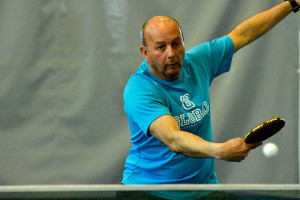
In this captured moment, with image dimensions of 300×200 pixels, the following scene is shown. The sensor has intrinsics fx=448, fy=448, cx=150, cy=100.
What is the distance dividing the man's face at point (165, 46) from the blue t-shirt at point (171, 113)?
0.07 meters

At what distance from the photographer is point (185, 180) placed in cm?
216

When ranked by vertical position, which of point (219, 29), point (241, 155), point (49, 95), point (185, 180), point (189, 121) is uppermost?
point (219, 29)

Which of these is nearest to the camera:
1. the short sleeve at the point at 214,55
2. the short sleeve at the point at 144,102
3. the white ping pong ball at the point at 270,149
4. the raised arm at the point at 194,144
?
the raised arm at the point at 194,144

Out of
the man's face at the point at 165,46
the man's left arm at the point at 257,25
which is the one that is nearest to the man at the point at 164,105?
the man's face at the point at 165,46

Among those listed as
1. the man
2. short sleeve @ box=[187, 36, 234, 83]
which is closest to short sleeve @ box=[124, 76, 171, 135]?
the man

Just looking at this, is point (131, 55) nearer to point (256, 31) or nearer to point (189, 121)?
point (256, 31)

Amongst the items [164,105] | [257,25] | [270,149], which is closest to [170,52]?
[164,105]

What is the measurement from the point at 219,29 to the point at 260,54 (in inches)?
14.7

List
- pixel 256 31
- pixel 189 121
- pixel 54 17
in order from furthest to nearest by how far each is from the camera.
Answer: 1. pixel 54 17
2. pixel 256 31
3. pixel 189 121

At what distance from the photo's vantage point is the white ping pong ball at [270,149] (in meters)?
3.46

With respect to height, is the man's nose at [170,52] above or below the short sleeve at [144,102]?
above

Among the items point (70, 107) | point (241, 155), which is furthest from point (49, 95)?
point (241, 155)

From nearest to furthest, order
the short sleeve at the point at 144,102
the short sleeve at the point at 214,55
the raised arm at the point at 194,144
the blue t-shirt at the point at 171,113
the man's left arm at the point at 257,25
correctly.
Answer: the raised arm at the point at 194,144 → the short sleeve at the point at 144,102 → the blue t-shirt at the point at 171,113 → the short sleeve at the point at 214,55 → the man's left arm at the point at 257,25

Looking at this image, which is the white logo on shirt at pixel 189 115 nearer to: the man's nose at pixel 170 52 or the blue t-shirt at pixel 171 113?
the blue t-shirt at pixel 171 113
